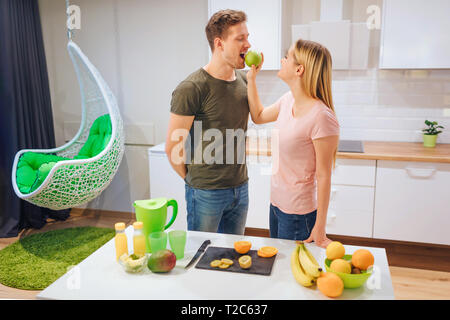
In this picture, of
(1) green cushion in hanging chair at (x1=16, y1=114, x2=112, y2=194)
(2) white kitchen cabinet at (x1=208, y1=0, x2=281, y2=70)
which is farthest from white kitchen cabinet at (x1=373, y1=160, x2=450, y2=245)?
(1) green cushion in hanging chair at (x1=16, y1=114, x2=112, y2=194)

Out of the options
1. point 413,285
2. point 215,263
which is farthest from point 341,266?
point 413,285

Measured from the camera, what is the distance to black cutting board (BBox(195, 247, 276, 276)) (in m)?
1.31

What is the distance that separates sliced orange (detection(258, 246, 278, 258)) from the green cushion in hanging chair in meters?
2.12

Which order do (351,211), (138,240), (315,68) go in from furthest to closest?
1. (351,211)
2. (315,68)
3. (138,240)

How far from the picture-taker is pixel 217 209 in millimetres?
1855

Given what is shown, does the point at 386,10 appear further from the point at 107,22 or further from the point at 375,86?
the point at 107,22

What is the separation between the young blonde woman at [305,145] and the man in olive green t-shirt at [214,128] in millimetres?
208

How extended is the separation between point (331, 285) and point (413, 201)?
201 centimetres

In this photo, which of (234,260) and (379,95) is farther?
(379,95)

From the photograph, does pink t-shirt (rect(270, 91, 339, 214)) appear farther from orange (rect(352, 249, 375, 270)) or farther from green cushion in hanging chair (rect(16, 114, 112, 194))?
green cushion in hanging chair (rect(16, 114, 112, 194))

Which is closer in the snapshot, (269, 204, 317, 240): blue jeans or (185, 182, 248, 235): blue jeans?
(269, 204, 317, 240): blue jeans

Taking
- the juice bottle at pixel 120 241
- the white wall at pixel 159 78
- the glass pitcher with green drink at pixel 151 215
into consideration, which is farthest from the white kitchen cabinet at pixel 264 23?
the juice bottle at pixel 120 241

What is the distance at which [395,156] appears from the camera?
279cm

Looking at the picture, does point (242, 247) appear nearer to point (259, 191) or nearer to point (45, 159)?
point (259, 191)
